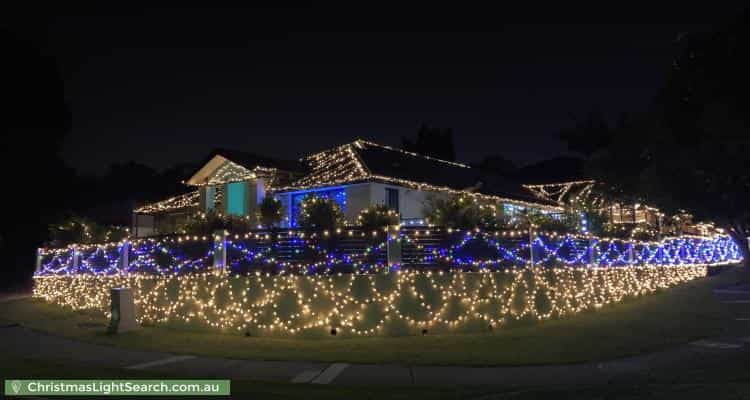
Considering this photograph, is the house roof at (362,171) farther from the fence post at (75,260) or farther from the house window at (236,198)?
the fence post at (75,260)

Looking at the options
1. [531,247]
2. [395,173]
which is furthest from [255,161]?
[531,247]

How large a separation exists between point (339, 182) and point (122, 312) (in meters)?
8.65

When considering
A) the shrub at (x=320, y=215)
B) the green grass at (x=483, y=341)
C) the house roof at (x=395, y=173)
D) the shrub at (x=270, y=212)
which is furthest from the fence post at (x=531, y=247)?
the shrub at (x=270, y=212)

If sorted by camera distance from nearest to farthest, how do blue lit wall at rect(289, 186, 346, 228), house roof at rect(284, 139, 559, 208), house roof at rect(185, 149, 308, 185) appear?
house roof at rect(284, 139, 559, 208)
blue lit wall at rect(289, 186, 346, 228)
house roof at rect(185, 149, 308, 185)

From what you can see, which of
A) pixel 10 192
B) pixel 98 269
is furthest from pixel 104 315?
pixel 10 192

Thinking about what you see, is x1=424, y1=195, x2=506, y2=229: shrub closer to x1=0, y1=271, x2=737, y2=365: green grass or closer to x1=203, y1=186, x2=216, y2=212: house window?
x1=0, y1=271, x2=737, y2=365: green grass

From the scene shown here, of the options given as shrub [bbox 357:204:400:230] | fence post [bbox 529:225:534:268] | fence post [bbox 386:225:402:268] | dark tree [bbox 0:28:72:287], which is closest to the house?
shrub [bbox 357:204:400:230]

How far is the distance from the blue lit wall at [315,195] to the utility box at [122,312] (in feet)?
23.9

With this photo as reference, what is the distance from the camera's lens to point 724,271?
88.3 feet

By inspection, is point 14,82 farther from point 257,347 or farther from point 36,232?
point 257,347

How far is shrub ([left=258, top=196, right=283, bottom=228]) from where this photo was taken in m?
Answer: 19.9

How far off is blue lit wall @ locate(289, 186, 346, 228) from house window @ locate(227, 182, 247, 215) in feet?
6.13

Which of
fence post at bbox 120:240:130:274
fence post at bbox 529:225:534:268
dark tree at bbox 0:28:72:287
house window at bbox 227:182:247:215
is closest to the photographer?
fence post at bbox 529:225:534:268

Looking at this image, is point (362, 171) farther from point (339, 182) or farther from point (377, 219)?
point (377, 219)
